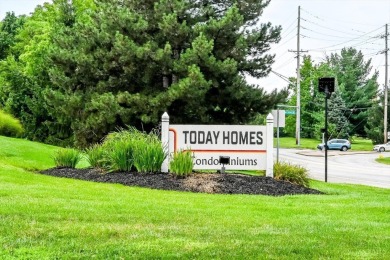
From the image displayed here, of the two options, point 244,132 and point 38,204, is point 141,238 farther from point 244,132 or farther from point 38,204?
point 244,132

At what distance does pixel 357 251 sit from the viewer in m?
6.28

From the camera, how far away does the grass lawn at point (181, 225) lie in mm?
5941

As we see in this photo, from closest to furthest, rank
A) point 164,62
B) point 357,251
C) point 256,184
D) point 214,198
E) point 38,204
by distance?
point 357,251
point 38,204
point 214,198
point 256,184
point 164,62

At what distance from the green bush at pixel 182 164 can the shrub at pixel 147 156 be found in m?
0.52

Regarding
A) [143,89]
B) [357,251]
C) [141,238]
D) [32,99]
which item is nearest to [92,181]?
[141,238]

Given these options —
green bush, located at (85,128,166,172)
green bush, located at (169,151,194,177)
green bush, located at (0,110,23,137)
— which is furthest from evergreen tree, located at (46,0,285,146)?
green bush, located at (169,151,194,177)

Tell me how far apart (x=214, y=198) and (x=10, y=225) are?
5.12m

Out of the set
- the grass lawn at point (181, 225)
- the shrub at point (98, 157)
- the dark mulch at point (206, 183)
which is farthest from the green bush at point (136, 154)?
the grass lawn at point (181, 225)

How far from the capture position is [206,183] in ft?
43.4

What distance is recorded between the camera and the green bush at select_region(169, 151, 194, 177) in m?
14.2

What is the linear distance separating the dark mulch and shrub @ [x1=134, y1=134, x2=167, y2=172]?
1.11 feet

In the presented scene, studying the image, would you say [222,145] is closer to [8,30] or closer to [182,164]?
[182,164]

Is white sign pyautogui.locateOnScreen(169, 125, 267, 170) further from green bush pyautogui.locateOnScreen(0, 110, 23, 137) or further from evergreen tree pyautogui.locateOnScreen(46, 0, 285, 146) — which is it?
green bush pyautogui.locateOnScreen(0, 110, 23, 137)

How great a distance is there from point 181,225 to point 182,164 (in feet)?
22.2
